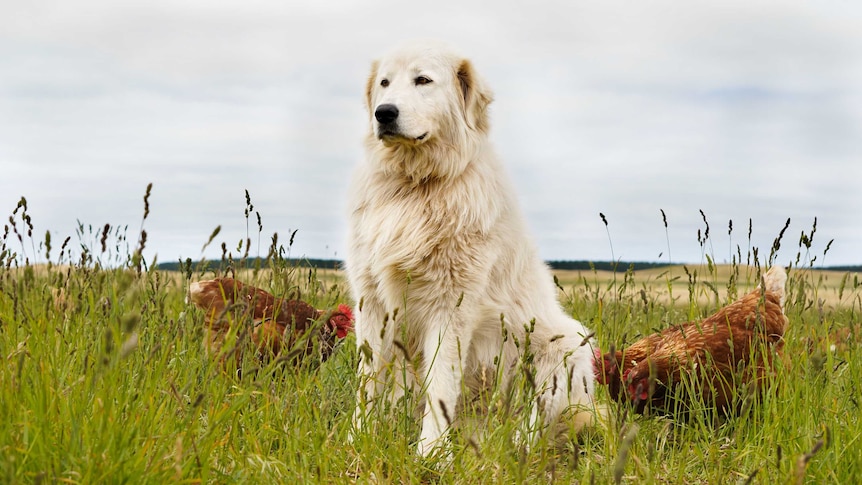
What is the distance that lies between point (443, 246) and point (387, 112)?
787 millimetres

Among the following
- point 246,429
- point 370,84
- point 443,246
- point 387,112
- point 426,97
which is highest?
point 370,84

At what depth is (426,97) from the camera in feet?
13.0

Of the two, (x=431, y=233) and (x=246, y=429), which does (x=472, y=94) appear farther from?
(x=246, y=429)

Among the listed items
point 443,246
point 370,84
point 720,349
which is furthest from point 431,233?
point 720,349

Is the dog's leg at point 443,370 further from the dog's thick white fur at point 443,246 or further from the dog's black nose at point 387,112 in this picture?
the dog's black nose at point 387,112

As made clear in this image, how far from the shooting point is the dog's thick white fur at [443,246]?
12.4 feet

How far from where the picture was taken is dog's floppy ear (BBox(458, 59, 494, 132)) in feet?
13.8

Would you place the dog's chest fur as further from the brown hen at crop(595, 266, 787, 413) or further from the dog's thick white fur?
the brown hen at crop(595, 266, 787, 413)

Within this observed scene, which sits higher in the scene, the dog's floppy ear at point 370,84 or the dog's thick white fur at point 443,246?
the dog's floppy ear at point 370,84

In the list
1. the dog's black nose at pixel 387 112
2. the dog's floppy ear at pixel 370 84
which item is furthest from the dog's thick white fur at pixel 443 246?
the dog's floppy ear at pixel 370 84

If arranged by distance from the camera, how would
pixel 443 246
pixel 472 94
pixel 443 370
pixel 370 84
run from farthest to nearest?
pixel 370 84, pixel 472 94, pixel 443 246, pixel 443 370

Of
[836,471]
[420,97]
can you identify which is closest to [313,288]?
[420,97]

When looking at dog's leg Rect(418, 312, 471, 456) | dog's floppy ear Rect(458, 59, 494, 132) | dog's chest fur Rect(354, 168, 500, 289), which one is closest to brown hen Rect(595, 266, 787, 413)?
dog's leg Rect(418, 312, 471, 456)

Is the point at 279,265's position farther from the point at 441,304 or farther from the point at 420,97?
the point at 420,97
